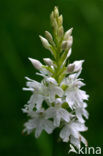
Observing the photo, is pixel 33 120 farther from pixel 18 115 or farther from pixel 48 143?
pixel 18 115

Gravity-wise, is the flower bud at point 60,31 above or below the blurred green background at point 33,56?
below

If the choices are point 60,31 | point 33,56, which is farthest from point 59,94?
point 33,56

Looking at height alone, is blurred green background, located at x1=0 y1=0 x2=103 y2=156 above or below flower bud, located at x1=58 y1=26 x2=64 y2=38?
above

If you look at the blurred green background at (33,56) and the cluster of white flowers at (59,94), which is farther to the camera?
the blurred green background at (33,56)

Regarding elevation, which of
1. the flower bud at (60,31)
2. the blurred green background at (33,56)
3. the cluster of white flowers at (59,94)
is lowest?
the cluster of white flowers at (59,94)

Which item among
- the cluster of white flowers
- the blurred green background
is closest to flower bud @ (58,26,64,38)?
the cluster of white flowers

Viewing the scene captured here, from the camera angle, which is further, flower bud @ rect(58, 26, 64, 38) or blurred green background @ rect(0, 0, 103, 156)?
blurred green background @ rect(0, 0, 103, 156)

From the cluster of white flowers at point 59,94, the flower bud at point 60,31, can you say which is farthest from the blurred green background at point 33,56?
the flower bud at point 60,31

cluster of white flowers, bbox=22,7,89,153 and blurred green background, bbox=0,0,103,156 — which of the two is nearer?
cluster of white flowers, bbox=22,7,89,153

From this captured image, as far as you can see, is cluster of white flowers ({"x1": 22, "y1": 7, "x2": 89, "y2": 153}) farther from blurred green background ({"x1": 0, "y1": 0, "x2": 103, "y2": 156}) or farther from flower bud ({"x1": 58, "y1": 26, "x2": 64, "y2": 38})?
blurred green background ({"x1": 0, "y1": 0, "x2": 103, "y2": 156})

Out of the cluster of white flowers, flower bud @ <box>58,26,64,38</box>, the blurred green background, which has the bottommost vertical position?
the cluster of white flowers

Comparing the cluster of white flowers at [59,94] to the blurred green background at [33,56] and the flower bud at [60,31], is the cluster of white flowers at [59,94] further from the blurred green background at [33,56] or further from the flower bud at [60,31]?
the blurred green background at [33,56]
